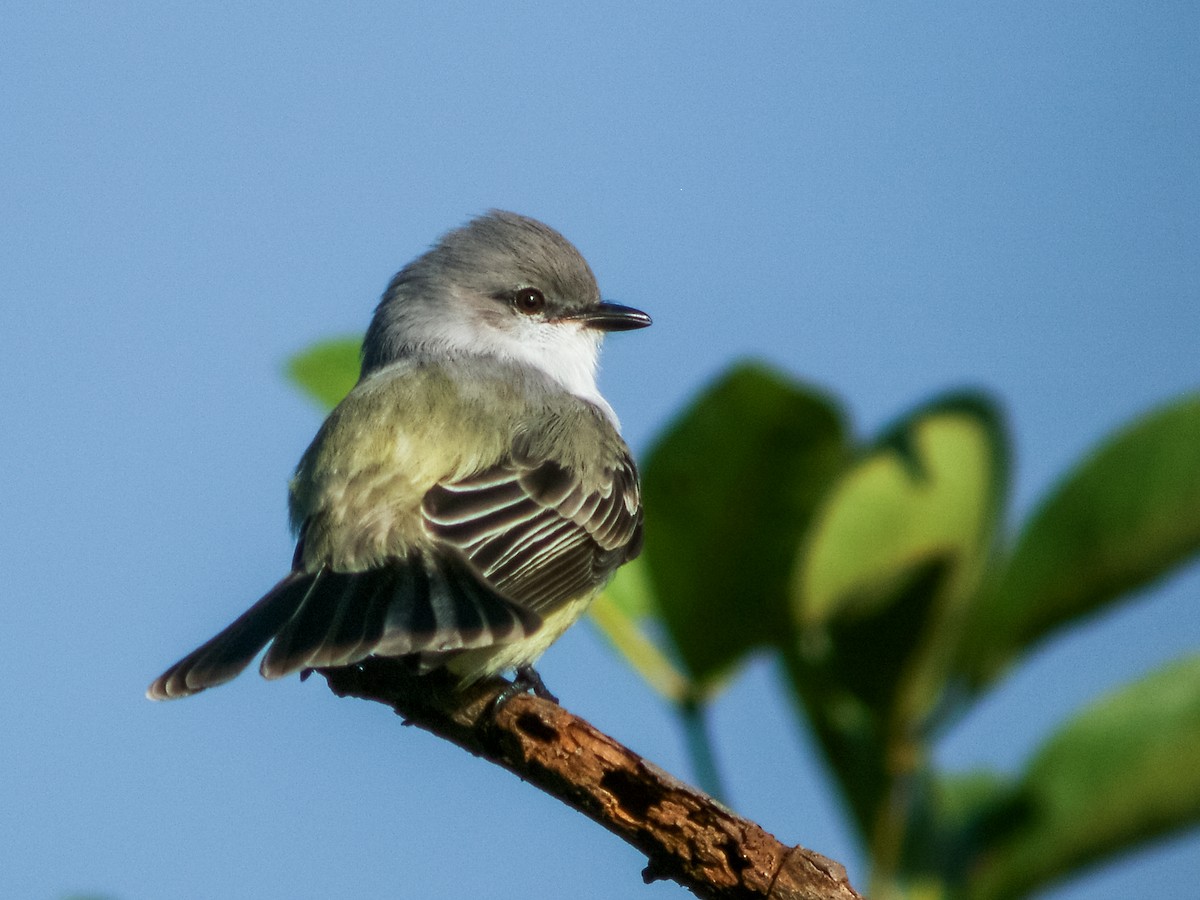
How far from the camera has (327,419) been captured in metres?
4.01

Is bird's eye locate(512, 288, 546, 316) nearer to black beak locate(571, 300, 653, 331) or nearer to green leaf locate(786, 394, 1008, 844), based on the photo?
black beak locate(571, 300, 653, 331)

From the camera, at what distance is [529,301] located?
191 inches

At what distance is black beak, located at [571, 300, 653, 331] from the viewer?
4.87 meters

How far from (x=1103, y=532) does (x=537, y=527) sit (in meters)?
1.58

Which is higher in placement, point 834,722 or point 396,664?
point 396,664

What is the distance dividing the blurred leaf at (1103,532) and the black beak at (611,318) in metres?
2.58

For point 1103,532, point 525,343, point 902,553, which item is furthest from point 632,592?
point 525,343

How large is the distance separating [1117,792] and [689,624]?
843mm

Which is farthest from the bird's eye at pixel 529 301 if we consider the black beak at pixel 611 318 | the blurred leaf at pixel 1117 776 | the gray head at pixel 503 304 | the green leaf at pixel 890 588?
the blurred leaf at pixel 1117 776

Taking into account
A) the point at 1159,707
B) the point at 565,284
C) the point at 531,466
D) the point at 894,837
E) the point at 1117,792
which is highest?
the point at 565,284

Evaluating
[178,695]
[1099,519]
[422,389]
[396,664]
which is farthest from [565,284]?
[1099,519]

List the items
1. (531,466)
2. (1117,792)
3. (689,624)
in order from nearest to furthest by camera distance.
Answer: (1117,792) → (689,624) → (531,466)

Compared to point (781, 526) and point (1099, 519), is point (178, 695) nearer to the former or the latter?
point (781, 526)

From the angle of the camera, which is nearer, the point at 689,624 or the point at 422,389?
the point at 689,624
